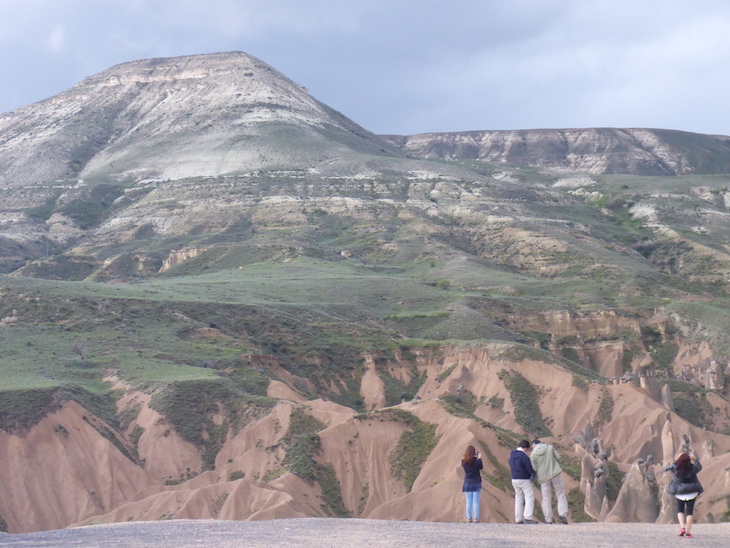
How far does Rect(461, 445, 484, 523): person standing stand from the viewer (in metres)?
23.5

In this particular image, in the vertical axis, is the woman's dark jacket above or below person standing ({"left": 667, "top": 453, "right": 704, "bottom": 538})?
below

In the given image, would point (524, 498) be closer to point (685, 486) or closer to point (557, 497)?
point (557, 497)

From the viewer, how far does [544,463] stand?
74.9ft

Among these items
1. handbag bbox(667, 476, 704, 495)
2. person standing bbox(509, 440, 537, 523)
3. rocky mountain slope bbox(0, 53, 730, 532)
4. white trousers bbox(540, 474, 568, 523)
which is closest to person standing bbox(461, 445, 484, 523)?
person standing bbox(509, 440, 537, 523)

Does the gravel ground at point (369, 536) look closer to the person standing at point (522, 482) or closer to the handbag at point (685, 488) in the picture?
the handbag at point (685, 488)

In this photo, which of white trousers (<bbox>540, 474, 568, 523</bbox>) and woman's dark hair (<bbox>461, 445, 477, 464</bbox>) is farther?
woman's dark hair (<bbox>461, 445, 477, 464</bbox>)

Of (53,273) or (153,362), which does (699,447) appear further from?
(53,273)

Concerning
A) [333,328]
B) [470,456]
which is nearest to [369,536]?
[470,456]

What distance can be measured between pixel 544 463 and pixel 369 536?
5.47 metres

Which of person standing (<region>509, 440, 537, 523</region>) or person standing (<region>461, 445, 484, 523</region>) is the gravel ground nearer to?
person standing (<region>509, 440, 537, 523</region>)

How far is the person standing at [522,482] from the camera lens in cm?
2241

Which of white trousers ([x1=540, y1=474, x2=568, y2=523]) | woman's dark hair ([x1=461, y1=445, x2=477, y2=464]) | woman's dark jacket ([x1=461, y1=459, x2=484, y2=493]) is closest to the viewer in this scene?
white trousers ([x1=540, y1=474, x2=568, y2=523])

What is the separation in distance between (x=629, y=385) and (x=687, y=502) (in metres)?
52.2

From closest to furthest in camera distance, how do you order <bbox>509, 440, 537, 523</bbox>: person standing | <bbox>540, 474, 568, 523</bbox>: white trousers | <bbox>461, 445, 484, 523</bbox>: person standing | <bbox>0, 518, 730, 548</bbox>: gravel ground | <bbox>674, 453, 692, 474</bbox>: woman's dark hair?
1. <bbox>0, 518, 730, 548</bbox>: gravel ground
2. <bbox>674, 453, 692, 474</bbox>: woman's dark hair
3. <bbox>509, 440, 537, 523</bbox>: person standing
4. <bbox>540, 474, 568, 523</bbox>: white trousers
5. <bbox>461, 445, 484, 523</bbox>: person standing
